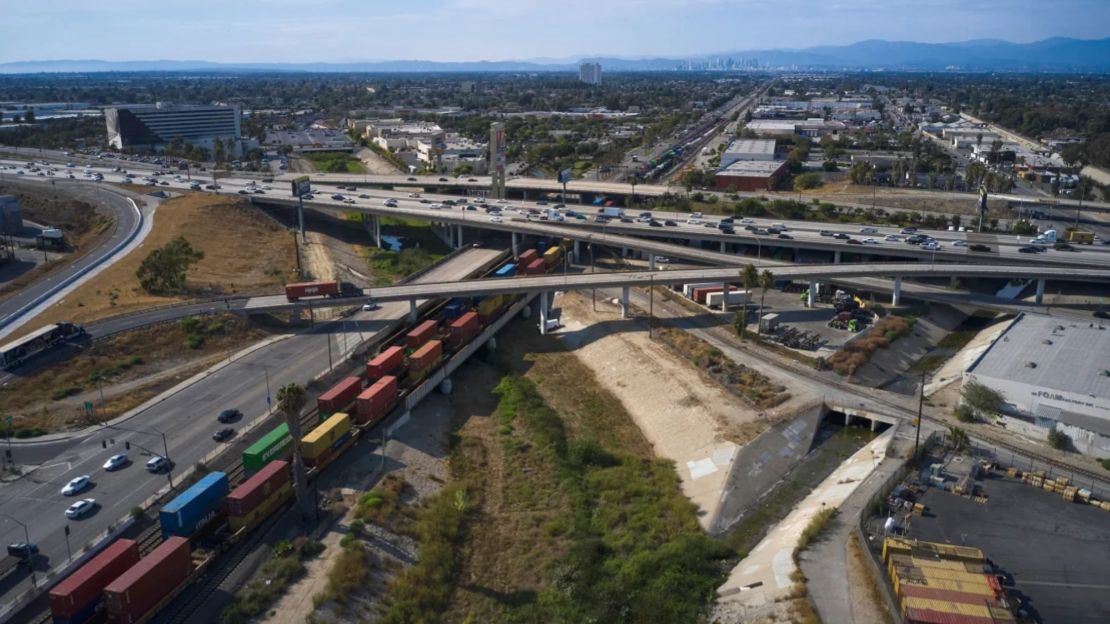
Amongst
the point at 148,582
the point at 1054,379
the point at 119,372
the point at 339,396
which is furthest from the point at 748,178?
the point at 148,582

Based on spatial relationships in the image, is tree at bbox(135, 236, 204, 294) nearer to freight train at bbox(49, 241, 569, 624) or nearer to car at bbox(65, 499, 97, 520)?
freight train at bbox(49, 241, 569, 624)

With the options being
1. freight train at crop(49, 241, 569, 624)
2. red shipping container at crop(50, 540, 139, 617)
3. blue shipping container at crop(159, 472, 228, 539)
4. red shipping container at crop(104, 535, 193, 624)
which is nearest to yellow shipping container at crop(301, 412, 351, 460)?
freight train at crop(49, 241, 569, 624)

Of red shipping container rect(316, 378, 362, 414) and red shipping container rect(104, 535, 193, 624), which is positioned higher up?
red shipping container rect(316, 378, 362, 414)

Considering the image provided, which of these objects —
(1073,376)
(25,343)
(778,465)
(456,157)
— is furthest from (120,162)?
(1073,376)

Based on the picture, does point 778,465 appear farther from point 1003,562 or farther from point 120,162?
point 120,162

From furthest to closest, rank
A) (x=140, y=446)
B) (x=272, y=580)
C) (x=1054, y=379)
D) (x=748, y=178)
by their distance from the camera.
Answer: (x=748, y=178) → (x=1054, y=379) → (x=140, y=446) → (x=272, y=580)

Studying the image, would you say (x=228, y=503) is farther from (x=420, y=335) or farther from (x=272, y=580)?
(x=420, y=335)

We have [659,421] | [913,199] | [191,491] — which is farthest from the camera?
[913,199]
